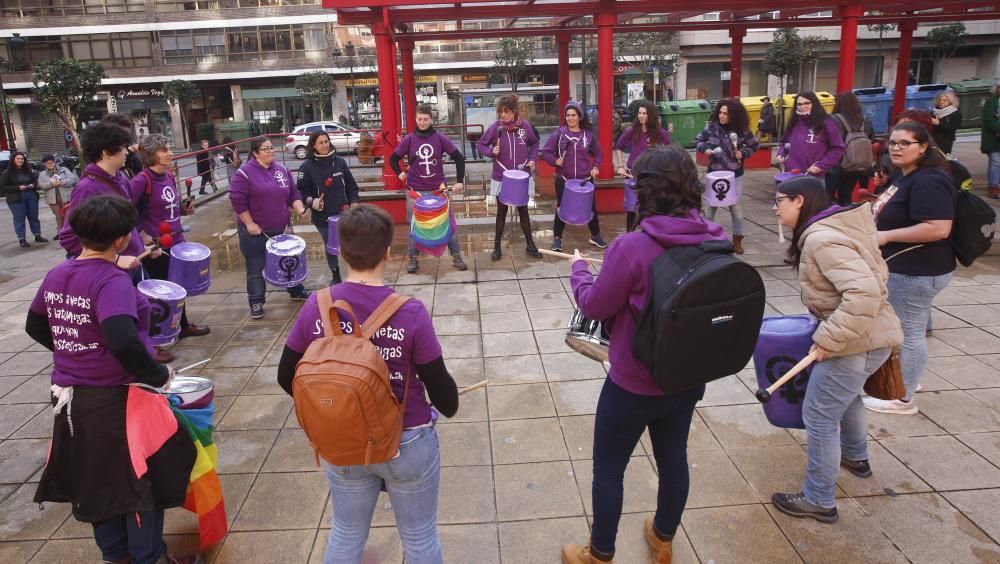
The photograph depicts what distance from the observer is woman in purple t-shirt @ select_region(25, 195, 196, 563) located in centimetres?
246

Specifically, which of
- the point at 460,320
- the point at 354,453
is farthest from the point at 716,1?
the point at 354,453

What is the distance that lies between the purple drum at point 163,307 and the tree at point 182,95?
119 ft

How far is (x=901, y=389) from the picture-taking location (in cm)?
303

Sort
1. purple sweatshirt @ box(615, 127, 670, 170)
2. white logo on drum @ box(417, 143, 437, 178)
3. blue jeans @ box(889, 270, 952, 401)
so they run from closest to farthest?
blue jeans @ box(889, 270, 952, 401)
white logo on drum @ box(417, 143, 437, 178)
purple sweatshirt @ box(615, 127, 670, 170)

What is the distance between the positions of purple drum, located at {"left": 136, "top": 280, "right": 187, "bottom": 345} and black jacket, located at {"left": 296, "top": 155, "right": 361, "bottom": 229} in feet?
6.18

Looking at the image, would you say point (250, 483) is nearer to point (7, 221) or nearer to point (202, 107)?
point (7, 221)

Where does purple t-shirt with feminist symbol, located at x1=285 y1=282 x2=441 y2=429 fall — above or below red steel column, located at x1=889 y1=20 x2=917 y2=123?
below

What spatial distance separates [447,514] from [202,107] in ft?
140

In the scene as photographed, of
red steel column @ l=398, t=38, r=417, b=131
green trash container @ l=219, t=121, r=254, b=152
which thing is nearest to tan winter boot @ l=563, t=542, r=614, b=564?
red steel column @ l=398, t=38, r=417, b=131

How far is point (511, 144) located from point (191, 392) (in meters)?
5.05

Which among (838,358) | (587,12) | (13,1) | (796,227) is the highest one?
(13,1)

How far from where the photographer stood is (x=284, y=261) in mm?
5914

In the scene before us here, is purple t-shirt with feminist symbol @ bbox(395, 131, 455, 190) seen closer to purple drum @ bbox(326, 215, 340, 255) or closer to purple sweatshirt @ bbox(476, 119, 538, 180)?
purple sweatshirt @ bbox(476, 119, 538, 180)

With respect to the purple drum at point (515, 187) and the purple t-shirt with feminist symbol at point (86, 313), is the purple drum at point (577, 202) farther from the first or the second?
the purple t-shirt with feminist symbol at point (86, 313)
